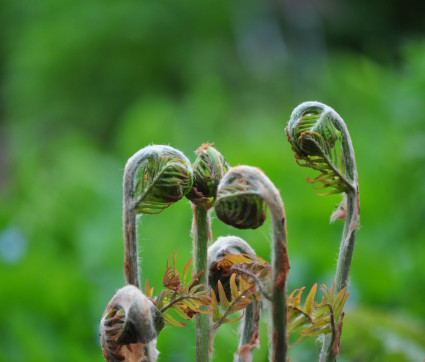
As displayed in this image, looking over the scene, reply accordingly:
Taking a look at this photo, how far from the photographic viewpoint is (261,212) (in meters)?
0.94

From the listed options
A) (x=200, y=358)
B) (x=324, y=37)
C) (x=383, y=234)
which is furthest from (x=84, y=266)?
(x=324, y=37)

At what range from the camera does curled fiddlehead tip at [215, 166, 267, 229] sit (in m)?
0.91

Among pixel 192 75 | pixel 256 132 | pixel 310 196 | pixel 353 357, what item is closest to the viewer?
pixel 353 357

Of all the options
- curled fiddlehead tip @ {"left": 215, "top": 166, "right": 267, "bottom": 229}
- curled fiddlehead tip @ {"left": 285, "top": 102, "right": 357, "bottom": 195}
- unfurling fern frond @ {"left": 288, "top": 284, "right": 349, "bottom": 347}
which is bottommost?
unfurling fern frond @ {"left": 288, "top": 284, "right": 349, "bottom": 347}

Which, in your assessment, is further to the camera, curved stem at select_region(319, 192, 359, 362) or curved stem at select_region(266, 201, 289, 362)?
curved stem at select_region(319, 192, 359, 362)

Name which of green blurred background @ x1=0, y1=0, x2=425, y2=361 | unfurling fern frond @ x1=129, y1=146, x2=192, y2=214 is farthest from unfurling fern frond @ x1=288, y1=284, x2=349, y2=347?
green blurred background @ x1=0, y1=0, x2=425, y2=361

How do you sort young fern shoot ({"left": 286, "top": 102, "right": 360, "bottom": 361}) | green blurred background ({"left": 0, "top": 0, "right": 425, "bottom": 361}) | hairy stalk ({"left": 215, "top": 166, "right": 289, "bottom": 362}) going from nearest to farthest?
1. hairy stalk ({"left": 215, "top": 166, "right": 289, "bottom": 362})
2. young fern shoot ({"left": 286, "top": 102, "right": 360, "bottom": 361})
3. green blurred background ({"left": 0, "top": 0, "right": 425, "bottom": 361})

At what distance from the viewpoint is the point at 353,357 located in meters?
2.29

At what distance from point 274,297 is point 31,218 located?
13.0ft

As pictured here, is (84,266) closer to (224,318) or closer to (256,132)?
(224,318)

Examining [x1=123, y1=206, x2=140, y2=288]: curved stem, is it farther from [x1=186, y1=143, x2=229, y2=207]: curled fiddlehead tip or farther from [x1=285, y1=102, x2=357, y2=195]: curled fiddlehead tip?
[x1=285, y1=102, x2=357, y2=195]: curled fiddlehead tip

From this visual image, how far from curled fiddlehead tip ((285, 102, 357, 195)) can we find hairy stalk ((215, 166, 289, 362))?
127 millimetres

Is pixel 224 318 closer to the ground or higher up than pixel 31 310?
higher up

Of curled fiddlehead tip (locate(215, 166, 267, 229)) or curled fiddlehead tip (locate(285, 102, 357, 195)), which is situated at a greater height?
curled fiddlehead tip (locate(285, 102, 357, 195))
